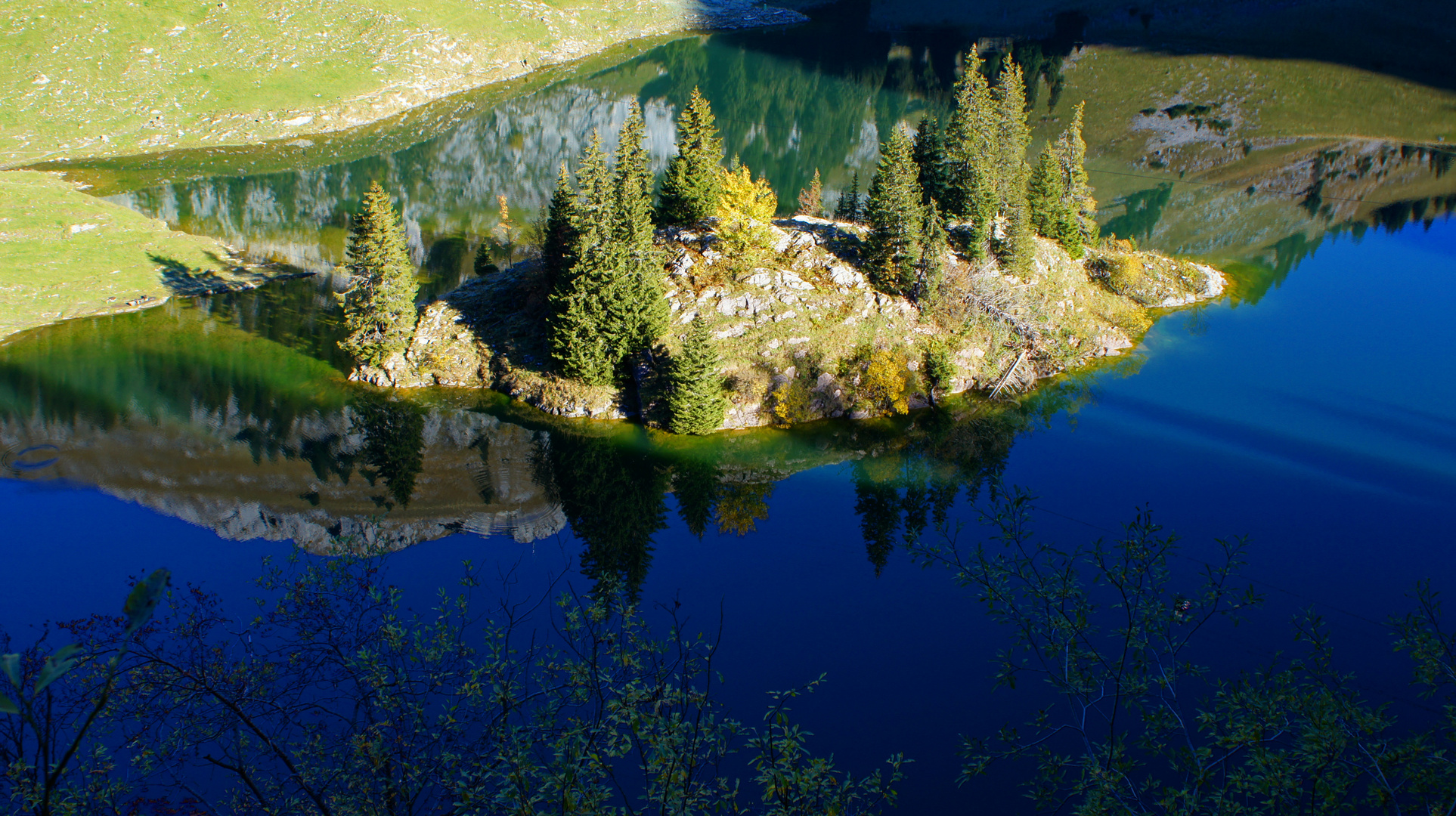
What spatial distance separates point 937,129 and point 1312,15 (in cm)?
11381

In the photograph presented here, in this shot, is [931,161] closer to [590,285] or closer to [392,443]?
[590,285]

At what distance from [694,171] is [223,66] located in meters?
71.4

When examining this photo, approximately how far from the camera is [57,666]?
6508 mm

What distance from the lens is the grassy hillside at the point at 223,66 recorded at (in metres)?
81.8

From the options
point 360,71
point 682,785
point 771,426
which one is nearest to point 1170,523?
point 771,426

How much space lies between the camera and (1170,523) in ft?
110

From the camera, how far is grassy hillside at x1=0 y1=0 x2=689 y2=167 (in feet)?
268

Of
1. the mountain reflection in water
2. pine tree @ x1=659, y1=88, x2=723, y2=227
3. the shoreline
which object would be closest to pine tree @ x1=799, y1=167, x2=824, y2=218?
pine tree @ x1=659, y1=88, x2=723, y2=227

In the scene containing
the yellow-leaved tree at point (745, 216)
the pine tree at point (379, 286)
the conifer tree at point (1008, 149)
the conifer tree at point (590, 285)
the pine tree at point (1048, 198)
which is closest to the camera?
the conifer tree at point (590, 285)

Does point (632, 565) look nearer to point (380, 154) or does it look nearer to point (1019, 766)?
point (1019, 766)

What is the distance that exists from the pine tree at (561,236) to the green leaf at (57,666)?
3723 centimetres

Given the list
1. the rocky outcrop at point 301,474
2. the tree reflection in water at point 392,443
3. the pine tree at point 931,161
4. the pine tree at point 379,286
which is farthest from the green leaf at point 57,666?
the pine tree at point 931,161

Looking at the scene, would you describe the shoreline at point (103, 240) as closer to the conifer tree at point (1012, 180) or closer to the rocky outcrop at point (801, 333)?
the rocky outcrop at point (801, 333)

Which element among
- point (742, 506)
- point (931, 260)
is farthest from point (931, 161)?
point (742, 506)
